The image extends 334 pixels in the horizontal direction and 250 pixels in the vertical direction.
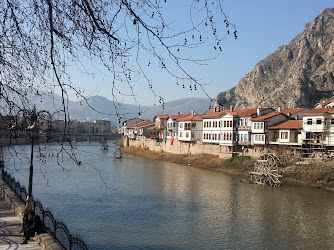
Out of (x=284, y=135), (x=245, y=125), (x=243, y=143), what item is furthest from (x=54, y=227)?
(x=245, y=125)

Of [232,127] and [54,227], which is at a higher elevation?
[232,127]

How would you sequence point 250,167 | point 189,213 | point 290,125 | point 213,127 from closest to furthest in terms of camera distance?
point 189,213 < point 250,167 < point 290,125 < point 213,127

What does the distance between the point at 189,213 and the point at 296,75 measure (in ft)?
310

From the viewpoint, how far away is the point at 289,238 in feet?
59.5

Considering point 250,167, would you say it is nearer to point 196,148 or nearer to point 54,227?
point 196,148

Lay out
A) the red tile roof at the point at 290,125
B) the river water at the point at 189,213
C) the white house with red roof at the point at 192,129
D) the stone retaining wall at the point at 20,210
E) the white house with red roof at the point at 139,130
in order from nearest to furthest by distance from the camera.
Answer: the stone retaining wall at the point at 20,210 → the river water at the point at 189,213 → the red tile roof at the point at 290,125 → the white house with red roof at the point at 192,129 → the white house with red roof at the point at 139,130

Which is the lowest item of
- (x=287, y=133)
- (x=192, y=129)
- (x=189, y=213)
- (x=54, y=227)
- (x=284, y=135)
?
(x=189, y=213)

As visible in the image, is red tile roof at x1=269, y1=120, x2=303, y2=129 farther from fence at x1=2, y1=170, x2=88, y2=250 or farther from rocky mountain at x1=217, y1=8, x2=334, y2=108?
rocky mountain at x1=217, y1=8, x2=334, y2=108

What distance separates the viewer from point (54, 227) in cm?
1196

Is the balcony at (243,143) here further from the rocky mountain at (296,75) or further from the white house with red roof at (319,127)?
the rocky mountain at (296,75)

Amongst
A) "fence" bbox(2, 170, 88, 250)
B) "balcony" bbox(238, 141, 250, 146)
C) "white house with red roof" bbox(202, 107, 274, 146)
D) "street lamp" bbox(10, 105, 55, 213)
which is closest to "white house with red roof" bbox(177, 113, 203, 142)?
"white house with red roof" bbox(202, 107, 274, 146)

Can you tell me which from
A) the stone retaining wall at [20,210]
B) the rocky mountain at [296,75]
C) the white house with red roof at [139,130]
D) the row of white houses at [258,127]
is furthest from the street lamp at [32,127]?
the rocky mountain at [296,75]

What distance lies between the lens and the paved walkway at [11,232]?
35.0ft

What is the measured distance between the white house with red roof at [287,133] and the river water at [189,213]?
10.7 m
